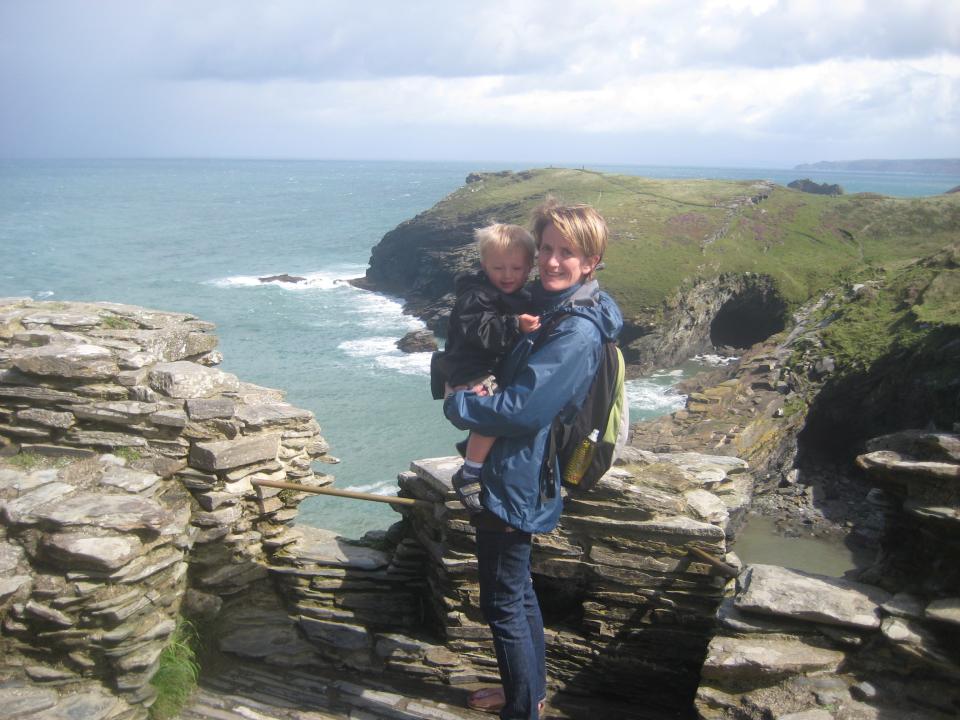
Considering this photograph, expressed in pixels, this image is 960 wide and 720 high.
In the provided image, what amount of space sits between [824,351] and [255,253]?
91136 mm

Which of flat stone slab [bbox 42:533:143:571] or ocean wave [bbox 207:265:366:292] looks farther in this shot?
ocean wave [bbox 207:265:366:292]

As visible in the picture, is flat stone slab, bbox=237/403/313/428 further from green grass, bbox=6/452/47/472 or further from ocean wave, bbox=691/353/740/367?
ocean wave, bbox=691/353/740/367

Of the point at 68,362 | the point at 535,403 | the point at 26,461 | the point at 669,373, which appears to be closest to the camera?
the point at 535,403

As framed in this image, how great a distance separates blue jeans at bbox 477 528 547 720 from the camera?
5102 mm

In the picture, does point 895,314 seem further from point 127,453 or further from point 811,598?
point 127,453

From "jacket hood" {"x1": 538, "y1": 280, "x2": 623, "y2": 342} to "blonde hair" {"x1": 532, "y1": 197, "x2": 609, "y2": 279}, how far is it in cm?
24

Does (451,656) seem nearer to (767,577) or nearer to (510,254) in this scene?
(767,577)

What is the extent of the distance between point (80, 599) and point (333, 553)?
2.50 meters

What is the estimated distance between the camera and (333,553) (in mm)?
7824

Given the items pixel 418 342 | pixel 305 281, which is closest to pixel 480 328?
pixel 418 342

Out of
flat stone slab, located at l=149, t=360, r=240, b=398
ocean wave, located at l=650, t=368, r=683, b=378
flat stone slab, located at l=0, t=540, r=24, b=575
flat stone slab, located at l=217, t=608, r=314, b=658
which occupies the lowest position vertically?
ocean wave, located at l=650, t=368, r=683, b=378

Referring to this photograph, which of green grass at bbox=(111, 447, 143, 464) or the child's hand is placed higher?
the child's hand

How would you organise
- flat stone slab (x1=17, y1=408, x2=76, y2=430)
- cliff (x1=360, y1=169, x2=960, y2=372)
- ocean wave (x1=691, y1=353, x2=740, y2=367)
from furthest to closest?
cliff (x1=360, y1=169, x2=960, y2=372) < ocean wave (x1=691, y1=353, x2=740, y2=367) < flat stone slab (x1=17, y1=408, x2=76, y2=430)

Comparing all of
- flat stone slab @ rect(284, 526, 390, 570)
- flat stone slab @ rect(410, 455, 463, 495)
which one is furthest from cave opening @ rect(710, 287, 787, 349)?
flat stone slab @ rect(410, 455, 463, 495)
